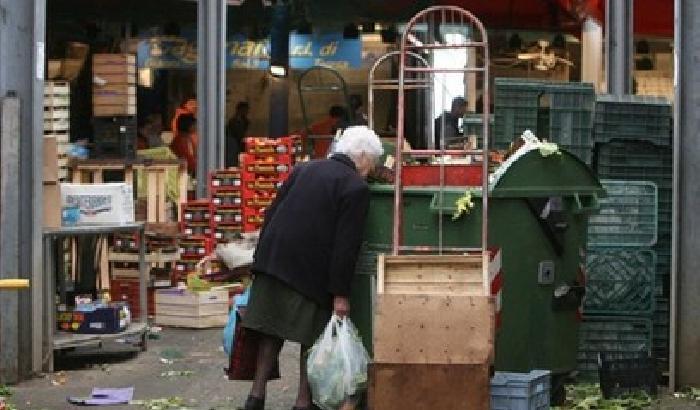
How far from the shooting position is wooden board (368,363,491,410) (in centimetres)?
853

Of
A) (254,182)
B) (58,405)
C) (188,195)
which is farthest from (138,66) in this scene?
(58,405)

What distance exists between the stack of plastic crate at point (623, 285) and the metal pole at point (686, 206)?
37 cm

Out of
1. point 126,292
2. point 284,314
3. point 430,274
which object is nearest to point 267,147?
point 126,292

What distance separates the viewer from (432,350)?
861 centimetres

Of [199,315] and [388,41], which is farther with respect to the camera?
[388,41]

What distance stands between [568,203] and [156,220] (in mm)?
7541

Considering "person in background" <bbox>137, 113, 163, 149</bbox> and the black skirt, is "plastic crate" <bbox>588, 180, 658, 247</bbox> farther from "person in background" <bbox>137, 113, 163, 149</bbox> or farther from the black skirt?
"person in background" <bbox>137, 113, 163, 149</bbox>

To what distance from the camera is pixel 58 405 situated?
396 inches

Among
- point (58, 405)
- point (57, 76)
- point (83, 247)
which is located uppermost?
point (57, 76)

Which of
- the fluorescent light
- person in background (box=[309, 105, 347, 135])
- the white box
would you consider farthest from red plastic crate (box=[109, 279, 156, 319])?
the fluorescent light

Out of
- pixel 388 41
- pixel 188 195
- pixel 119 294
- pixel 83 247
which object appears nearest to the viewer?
pixel 83 247

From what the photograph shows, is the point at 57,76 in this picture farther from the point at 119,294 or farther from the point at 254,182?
the point at 119,294

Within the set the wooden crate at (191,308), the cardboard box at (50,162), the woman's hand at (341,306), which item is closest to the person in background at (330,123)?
the wooden crate at (191,308)

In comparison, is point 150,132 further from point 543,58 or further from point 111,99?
point 543,58
